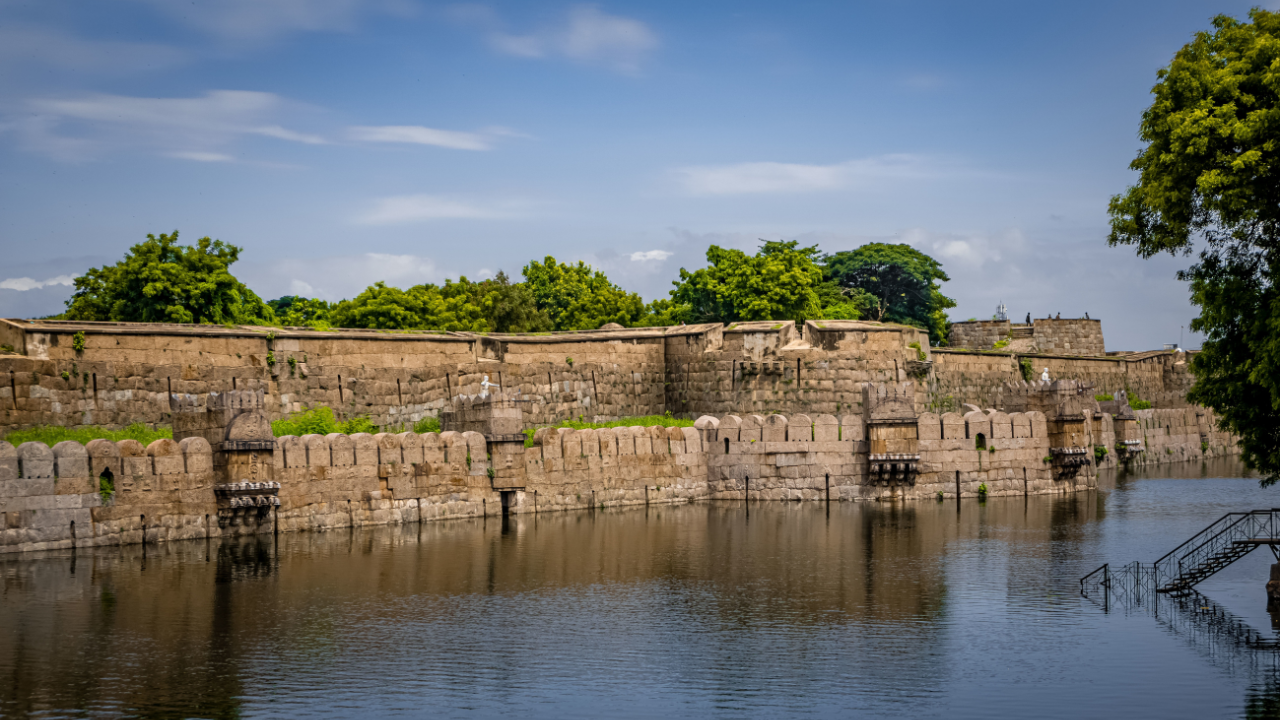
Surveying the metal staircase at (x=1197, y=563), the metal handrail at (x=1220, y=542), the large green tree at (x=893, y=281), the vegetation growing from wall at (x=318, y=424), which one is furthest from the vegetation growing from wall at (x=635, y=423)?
the large green tree at (x=893, y=281)

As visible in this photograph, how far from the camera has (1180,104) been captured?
22.5m

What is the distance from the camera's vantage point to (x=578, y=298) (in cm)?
7531

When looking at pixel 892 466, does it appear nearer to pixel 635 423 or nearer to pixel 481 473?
pixel 635 423

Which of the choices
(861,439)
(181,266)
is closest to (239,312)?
(181,266)

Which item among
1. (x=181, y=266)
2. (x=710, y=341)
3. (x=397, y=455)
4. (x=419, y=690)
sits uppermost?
(x=181, y=266)

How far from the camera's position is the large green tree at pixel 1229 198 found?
2073 centimetres

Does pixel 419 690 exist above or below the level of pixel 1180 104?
below

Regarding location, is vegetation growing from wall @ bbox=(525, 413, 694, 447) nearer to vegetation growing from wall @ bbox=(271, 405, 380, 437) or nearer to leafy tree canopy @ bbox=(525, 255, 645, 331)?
vegetation growing from wall @ bbox=(271, 405, 380, 437)

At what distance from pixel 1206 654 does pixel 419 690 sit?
12050 millimetres

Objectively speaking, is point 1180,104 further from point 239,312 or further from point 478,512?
point 239,312

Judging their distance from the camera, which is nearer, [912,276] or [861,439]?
[861,439]

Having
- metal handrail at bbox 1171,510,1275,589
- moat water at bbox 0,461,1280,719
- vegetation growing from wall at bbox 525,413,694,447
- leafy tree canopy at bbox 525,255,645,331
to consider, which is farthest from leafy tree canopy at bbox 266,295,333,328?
metal handrail at bbox 1171,510,1275,589

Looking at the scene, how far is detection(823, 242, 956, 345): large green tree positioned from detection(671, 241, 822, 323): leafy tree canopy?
10805 mm

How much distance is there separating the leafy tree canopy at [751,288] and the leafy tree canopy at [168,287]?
2574 cm
